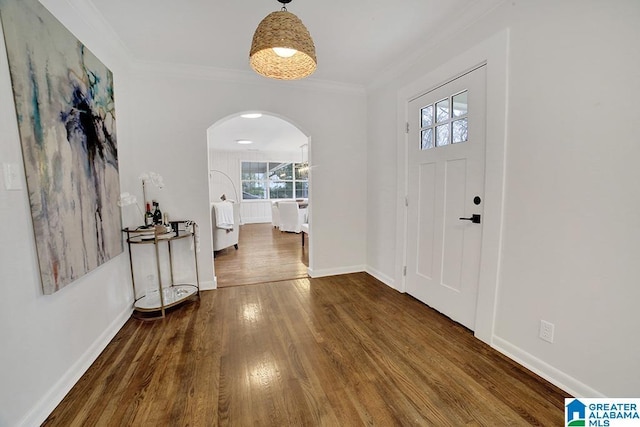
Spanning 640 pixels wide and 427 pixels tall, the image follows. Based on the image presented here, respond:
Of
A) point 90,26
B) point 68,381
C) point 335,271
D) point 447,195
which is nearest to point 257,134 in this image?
point 335,271

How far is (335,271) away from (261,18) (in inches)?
110

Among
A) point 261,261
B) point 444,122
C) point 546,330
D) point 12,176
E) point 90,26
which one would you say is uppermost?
point 90,26

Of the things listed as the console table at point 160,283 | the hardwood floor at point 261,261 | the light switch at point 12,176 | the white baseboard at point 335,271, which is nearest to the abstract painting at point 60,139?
the light switch at point 12,176

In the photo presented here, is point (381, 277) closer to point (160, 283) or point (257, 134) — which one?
point (160, 283)

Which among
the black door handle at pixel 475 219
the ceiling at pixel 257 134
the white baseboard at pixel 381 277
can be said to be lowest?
the white baseboard at pixel 381 277

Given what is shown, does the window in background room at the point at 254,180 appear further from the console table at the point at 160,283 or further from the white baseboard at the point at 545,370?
the white baseboard at the point at 545,370

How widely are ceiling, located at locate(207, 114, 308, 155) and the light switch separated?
325 centimetres

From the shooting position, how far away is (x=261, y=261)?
421cm

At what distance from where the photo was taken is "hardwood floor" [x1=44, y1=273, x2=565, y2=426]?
52.4 inches

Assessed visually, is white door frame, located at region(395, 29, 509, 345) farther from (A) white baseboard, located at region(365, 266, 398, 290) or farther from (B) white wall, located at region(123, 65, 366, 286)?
(B) white wall, located at region(123, 65, 366, 286)

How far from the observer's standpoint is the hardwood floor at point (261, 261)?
3.44 metres

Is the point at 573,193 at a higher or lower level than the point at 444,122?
lower

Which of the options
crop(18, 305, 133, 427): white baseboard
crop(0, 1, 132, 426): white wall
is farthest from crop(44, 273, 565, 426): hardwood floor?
crop(0, 1, 132, 426): white wall

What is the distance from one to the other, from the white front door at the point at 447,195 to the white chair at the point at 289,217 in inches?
161
